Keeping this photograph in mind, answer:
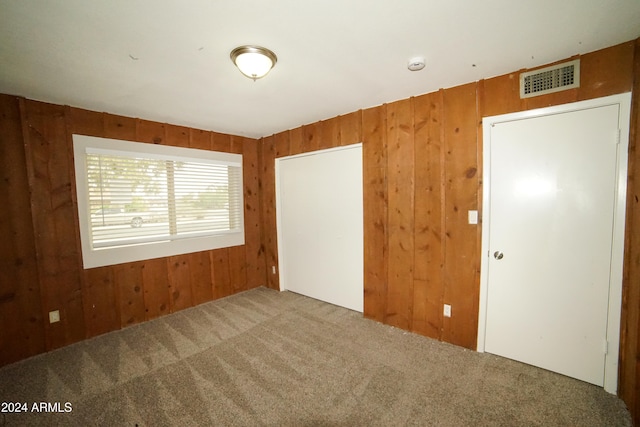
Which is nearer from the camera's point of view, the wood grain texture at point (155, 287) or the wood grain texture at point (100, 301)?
the wood grain texture at point (100, 301)

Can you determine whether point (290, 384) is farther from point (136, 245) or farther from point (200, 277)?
point (136, 245)

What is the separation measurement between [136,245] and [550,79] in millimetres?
4277

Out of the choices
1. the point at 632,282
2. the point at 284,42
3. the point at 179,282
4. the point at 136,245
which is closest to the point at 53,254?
the point at 136,245

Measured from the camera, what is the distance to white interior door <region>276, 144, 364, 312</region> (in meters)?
3.00

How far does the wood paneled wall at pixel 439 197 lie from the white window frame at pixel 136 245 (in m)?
1.95

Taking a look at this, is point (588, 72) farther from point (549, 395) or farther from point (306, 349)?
point (306, 349)

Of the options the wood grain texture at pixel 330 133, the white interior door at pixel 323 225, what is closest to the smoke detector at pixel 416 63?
the white interior door at pixel 323 225

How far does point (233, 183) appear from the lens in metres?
3.71

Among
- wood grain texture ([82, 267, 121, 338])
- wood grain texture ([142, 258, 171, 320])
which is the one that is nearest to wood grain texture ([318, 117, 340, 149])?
wood grain texture ([142, 258, 171, 320])

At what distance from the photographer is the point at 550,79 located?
1.82m

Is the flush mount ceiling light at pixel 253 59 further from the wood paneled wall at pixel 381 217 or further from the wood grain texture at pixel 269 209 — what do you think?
the wood grain texture at pixel 269 209


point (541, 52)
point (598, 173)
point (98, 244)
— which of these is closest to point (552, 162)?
point (598, 173)

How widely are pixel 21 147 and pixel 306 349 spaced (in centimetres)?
328

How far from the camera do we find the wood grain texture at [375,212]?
269 cm
